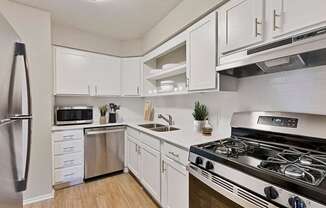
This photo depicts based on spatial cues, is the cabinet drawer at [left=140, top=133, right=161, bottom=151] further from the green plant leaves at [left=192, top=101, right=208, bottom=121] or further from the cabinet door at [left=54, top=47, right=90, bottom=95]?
the cabinet door at [left=54, top=47, right=90, bottom=95]

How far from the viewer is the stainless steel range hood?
35.5 inches

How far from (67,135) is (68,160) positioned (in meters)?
0.39

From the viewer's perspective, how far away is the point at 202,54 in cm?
179

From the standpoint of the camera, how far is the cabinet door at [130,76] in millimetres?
3379

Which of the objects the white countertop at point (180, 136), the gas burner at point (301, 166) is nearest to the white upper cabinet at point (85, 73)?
the white countertop at point (180, 136)

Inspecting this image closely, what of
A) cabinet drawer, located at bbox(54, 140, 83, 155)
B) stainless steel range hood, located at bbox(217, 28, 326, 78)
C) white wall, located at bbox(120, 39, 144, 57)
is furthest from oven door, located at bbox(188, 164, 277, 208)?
white wall, located at bbox(120, 39, 144, 57)

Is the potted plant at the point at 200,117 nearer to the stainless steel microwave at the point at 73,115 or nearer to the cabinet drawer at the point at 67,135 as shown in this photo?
the cabinet drawer at the point at 67,135

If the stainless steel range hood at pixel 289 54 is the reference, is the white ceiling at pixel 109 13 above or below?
above

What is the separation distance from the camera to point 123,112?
369 cm

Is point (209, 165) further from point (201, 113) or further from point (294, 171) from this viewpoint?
point (201, 113)

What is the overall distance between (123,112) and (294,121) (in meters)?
3.01

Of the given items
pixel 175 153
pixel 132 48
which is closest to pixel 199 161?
pixel 175 153

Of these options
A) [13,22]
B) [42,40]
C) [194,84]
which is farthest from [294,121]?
[13,22]

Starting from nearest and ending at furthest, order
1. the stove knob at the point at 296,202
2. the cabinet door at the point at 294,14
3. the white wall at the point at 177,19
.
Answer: the stove knob at the point at 296,202 < the cabinet door at the point at 294,14 < the white wall at the point at 177,19
